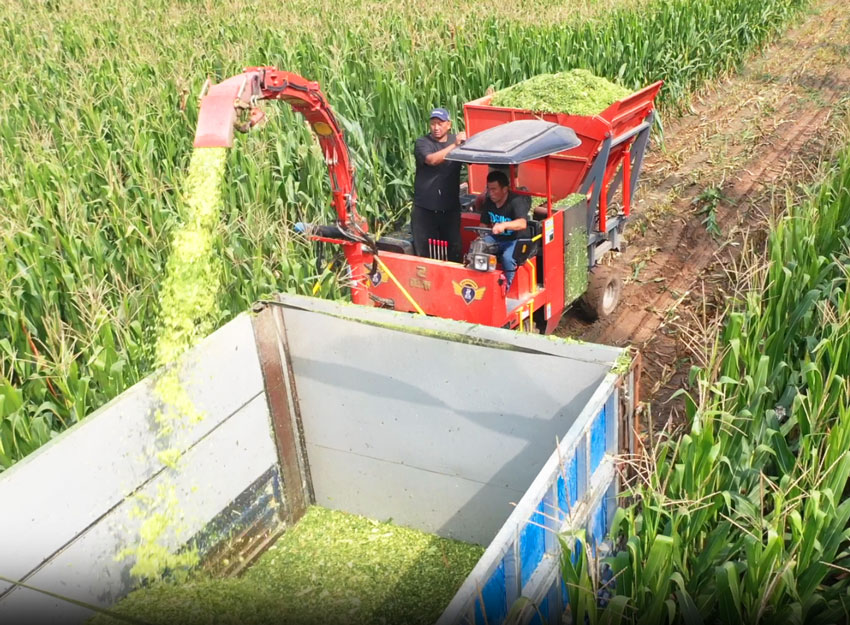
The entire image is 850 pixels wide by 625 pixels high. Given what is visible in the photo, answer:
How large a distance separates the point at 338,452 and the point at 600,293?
337 cm

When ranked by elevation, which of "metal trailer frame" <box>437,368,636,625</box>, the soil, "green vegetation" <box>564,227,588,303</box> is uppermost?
"metal trailer frame" <box>437,368,636,625</box>

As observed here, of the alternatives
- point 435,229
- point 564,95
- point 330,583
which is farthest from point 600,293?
point 330,583

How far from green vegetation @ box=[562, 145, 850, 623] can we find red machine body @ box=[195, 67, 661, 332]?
5.72 feet

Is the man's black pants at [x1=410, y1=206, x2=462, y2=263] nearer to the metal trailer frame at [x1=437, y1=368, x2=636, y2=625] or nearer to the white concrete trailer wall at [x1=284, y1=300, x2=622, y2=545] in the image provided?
the white concrete trailer wall at [x1=284, y1=300, x2=622, y2=545]

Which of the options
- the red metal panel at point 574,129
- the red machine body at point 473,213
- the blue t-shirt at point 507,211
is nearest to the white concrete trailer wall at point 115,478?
the red machine body at point 473,213

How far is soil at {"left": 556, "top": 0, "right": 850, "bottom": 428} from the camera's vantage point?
742 cm

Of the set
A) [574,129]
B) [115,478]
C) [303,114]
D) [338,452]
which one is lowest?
[338,452]

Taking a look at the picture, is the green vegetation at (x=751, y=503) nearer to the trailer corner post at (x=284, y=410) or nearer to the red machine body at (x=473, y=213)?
the red machine body at (x=473, y=213)

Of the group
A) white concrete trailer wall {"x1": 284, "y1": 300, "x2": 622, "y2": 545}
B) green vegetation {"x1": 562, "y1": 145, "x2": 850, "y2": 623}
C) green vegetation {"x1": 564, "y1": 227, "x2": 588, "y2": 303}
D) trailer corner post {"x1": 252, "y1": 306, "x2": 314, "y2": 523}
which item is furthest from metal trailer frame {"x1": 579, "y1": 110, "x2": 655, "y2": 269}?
trailer corner post {"x1": 252, "y1": 306, "x2": 314, "y2": 523}

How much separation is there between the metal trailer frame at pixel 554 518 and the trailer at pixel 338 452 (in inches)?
0.4

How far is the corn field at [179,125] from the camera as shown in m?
5.25

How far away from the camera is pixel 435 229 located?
6902 mm

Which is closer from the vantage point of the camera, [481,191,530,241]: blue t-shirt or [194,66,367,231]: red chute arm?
[194,66,367,231]: red chute arm

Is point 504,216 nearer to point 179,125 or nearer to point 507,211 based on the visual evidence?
point 507,211
